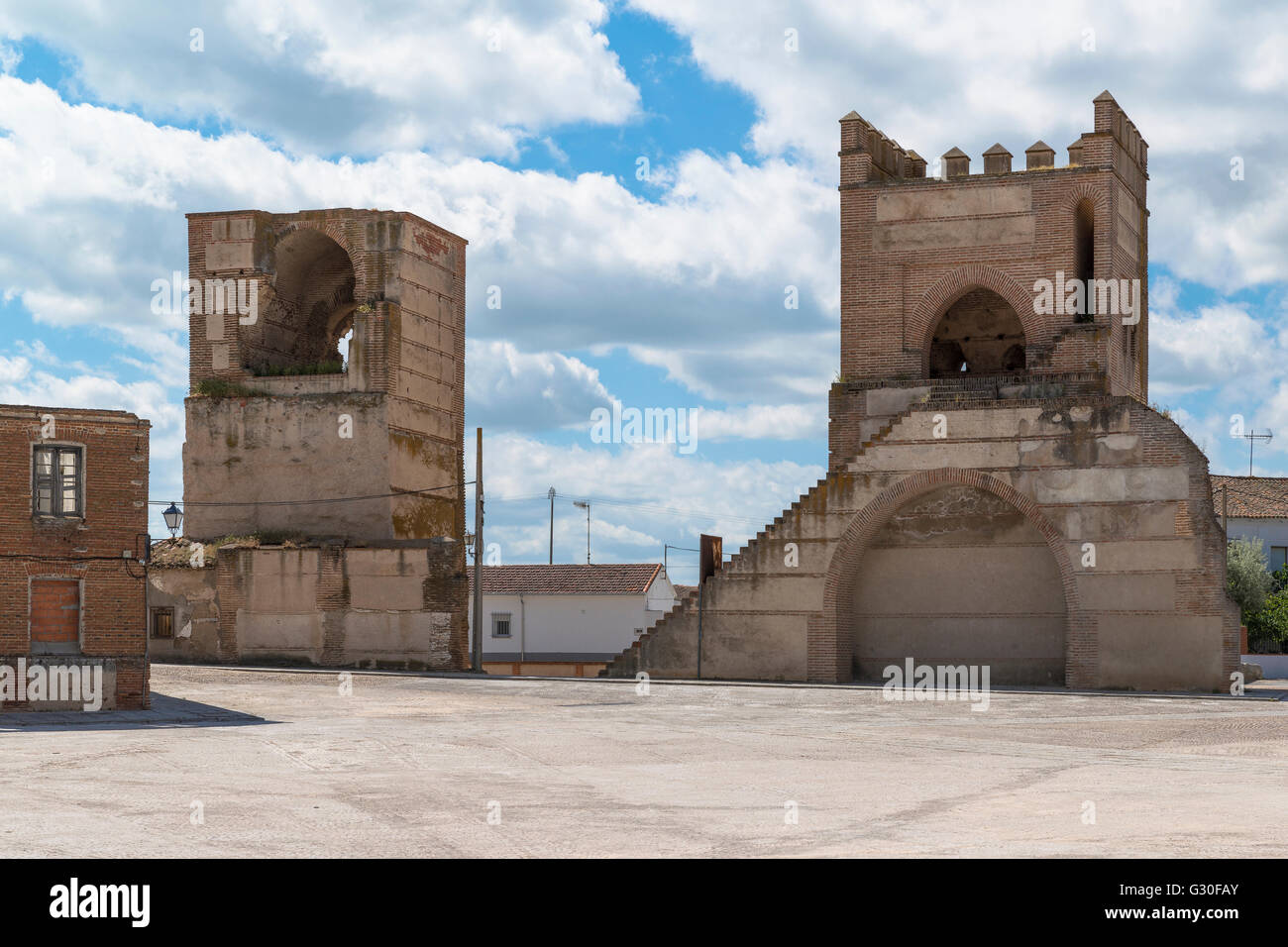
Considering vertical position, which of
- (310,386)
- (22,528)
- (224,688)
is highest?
(310,386)

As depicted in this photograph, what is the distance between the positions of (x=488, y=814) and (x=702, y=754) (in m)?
6.11

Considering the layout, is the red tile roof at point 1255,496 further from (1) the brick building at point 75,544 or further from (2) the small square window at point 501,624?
(1) the brick building at point 75,544

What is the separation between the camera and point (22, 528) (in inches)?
968

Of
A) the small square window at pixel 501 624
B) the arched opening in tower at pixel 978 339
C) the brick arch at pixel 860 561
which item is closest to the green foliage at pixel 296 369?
the brick arch at pixel 860 561

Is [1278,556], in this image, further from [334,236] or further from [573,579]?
[334,236]

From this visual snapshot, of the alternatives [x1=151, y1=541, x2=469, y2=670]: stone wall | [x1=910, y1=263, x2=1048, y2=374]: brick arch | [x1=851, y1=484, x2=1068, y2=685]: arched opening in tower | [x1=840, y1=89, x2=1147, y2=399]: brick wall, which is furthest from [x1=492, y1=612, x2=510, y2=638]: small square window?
[x1=910, y1=263, x2=1048, y2=374]: brick arch

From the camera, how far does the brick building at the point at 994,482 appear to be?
32.8 meters

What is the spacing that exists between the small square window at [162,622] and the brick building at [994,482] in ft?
41.5

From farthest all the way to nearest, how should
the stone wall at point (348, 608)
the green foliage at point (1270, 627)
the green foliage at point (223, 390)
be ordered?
the green foliage at point (1270, 627) < the green foliage at point (223, 390) < the stone wall at point (348, 608)

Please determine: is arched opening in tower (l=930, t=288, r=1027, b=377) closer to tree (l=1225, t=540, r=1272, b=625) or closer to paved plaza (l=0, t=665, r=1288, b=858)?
paved plaza (l=0, t=665, r=1288, b=858)

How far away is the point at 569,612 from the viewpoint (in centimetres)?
6425

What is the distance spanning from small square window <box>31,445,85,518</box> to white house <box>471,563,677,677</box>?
125ft
